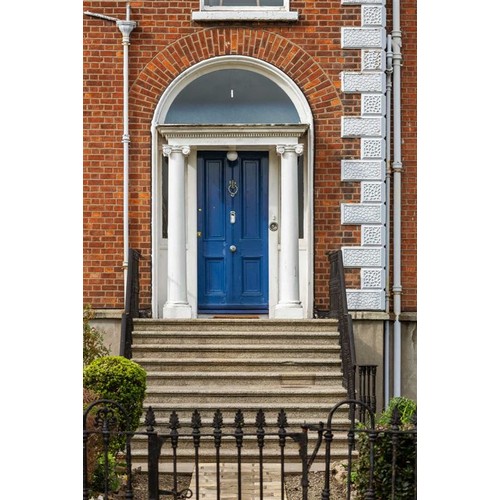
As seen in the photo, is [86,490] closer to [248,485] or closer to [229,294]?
[248,485]

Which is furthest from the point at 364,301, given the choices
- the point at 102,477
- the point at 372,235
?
the point at 102,477

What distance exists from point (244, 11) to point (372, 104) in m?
2.08

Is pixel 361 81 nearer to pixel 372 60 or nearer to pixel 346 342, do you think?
pixel 372 60

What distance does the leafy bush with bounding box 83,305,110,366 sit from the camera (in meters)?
11.7

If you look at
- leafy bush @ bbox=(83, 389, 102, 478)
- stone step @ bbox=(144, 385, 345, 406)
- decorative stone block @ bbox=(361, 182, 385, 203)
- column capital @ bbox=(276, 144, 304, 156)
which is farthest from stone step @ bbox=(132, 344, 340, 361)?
leafy bush @ bbox=(83, 389, 102, 478)

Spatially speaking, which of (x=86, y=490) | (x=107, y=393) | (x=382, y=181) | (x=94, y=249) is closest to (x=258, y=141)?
(x=382, y=181)

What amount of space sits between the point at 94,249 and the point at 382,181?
3.87 metres

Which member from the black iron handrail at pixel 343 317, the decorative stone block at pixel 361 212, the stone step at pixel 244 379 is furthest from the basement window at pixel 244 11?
the stone step at pixel 244 379

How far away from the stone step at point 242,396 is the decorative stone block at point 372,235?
256 centimetres

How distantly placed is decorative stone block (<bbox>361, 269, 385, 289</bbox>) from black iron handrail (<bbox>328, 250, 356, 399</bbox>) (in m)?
0.44

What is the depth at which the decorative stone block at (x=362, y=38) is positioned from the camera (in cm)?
1312

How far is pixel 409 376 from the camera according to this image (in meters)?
13.1

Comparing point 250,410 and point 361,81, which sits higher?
point 361,81

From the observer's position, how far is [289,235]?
1289cm
